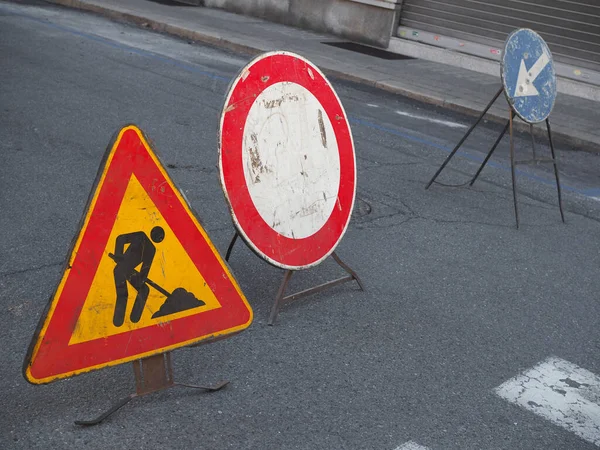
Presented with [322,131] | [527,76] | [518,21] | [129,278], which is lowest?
[129,278]

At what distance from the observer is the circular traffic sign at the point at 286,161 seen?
3.92m

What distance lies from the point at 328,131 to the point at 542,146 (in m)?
5.90

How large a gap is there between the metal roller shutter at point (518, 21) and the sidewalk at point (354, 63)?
30.2 inches

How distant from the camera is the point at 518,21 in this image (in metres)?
13.2

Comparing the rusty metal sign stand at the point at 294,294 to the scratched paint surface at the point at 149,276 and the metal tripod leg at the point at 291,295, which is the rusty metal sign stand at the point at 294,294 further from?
the scratched paint surface at the point at 149,276

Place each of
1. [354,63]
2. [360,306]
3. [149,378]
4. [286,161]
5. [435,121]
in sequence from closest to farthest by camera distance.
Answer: [149,378] → [286,161] → [360,306] → [435,121] → [354,63]

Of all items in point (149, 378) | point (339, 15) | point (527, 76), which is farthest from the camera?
point (339, 15)

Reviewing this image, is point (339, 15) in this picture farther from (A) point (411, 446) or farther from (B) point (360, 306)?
(A) point (411, 446)

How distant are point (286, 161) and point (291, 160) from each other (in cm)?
4

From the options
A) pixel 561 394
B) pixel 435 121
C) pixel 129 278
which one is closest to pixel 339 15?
pixel 435 121

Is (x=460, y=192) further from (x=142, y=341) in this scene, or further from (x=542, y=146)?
(x=142, y=341)

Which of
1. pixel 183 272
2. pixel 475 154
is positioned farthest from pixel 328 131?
pixel 475 154

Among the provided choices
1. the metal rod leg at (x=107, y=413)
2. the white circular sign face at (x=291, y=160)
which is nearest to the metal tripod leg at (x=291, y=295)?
the white circular sign face at (x=291, y=160)

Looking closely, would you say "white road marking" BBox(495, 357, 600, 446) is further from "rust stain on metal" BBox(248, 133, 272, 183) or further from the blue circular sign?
the blue circular sign
